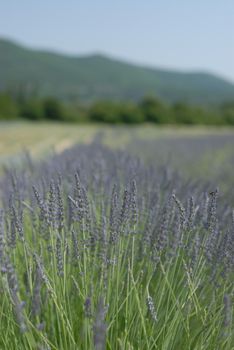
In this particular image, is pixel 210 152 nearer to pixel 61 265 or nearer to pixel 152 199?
pixel 152 199

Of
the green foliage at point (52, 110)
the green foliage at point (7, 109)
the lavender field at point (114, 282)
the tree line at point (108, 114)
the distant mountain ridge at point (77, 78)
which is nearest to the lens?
the lavender field at point (114, 282)

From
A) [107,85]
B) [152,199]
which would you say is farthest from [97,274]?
[107,85]

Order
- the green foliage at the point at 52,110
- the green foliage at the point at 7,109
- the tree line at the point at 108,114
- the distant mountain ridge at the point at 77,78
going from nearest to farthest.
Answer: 1. the green foliage at the point at 7,109
2. the tree line at the point at 108,114
3. the green foliage at the point at 52,110
4. the distant mountain ridge at the point at 77,78

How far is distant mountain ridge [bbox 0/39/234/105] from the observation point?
130 m

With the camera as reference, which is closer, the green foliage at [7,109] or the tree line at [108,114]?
the green foliage at [7,109]

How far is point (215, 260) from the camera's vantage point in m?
2.07

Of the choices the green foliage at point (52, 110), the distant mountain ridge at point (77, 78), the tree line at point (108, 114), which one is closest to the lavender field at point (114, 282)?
the tree line at point (108, 114)

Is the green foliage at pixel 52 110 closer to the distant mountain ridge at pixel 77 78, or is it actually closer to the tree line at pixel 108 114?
the tree line at pixel 108 114

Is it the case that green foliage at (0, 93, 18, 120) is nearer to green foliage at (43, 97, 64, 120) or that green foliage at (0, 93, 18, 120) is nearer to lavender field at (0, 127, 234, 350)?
green foliage at (43, 97, 64, 120)

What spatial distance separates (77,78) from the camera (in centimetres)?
15088

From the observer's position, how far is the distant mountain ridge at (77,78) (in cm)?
13000

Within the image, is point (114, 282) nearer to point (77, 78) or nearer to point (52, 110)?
point (52, 110)

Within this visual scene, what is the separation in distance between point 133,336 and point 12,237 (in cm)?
56

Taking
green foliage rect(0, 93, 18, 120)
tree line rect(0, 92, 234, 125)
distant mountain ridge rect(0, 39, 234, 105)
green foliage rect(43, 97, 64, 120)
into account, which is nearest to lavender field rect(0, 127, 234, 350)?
tree line rect(0, 92, 234, 125)
